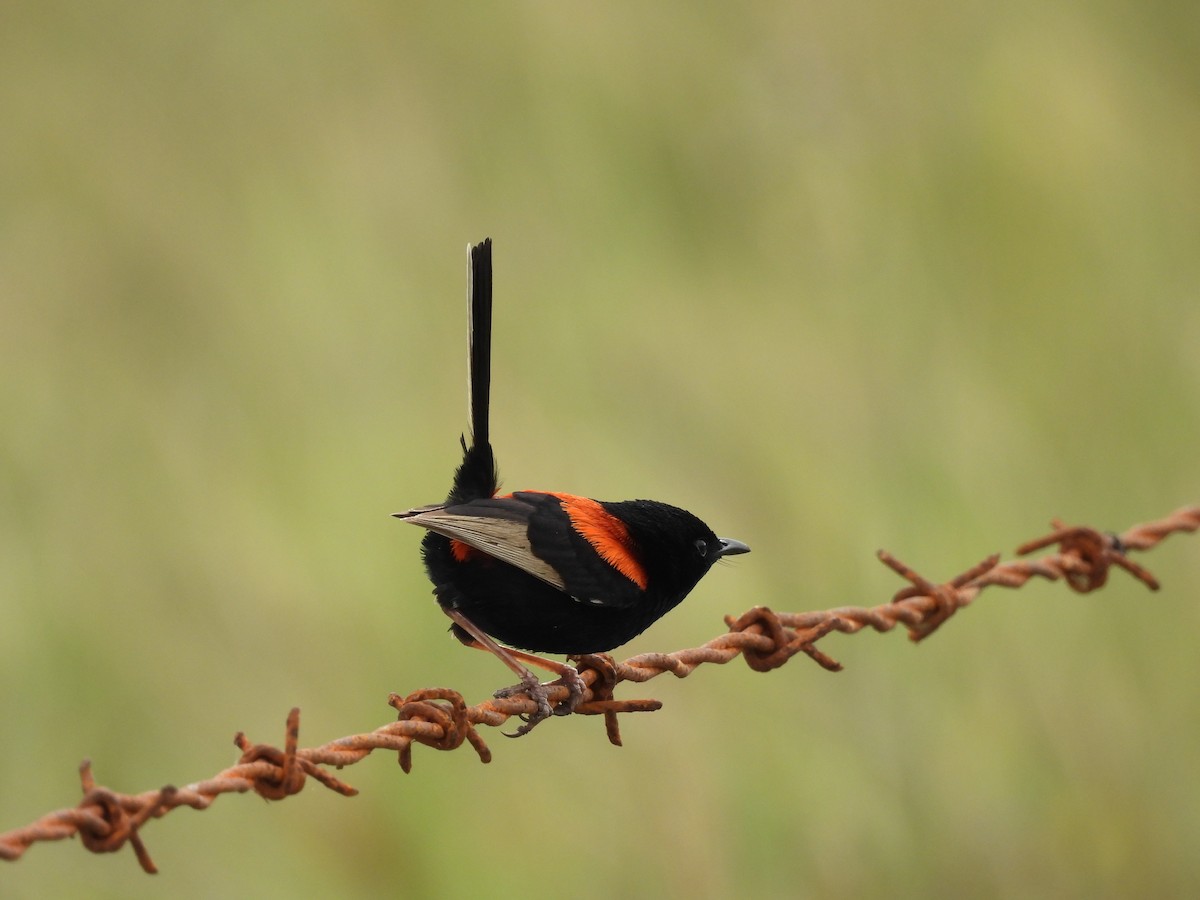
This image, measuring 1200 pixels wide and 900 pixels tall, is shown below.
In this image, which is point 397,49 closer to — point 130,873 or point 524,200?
point 524,200

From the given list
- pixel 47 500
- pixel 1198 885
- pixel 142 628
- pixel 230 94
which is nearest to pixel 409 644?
pixel 142 628

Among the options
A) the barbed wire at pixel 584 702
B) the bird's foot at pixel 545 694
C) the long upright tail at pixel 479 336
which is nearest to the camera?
the barbed wire at pixel 584 702

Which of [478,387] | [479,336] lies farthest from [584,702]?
[479,336]

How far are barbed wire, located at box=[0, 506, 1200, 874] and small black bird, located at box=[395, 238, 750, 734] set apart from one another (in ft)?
0.57

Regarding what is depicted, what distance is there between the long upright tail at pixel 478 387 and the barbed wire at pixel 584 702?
79 centimetres

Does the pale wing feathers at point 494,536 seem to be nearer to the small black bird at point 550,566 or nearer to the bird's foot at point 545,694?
the small black bird at point 550,566

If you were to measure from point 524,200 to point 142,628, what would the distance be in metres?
2.97

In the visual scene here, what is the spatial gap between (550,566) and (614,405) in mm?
2874

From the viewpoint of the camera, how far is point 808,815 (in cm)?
555

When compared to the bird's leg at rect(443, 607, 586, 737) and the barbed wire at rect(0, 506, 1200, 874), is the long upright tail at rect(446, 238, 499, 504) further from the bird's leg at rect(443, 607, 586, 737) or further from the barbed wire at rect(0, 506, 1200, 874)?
the barbed wire at rect(0, 506, 1200, 874)

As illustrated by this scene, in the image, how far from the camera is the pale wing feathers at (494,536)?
3.40m

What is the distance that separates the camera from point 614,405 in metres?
6.29

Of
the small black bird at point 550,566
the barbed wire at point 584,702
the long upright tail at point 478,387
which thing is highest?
the long upright tail at point 478,387

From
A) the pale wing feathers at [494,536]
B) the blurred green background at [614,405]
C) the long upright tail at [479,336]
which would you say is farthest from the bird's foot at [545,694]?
the blurred green background at [614,405]
